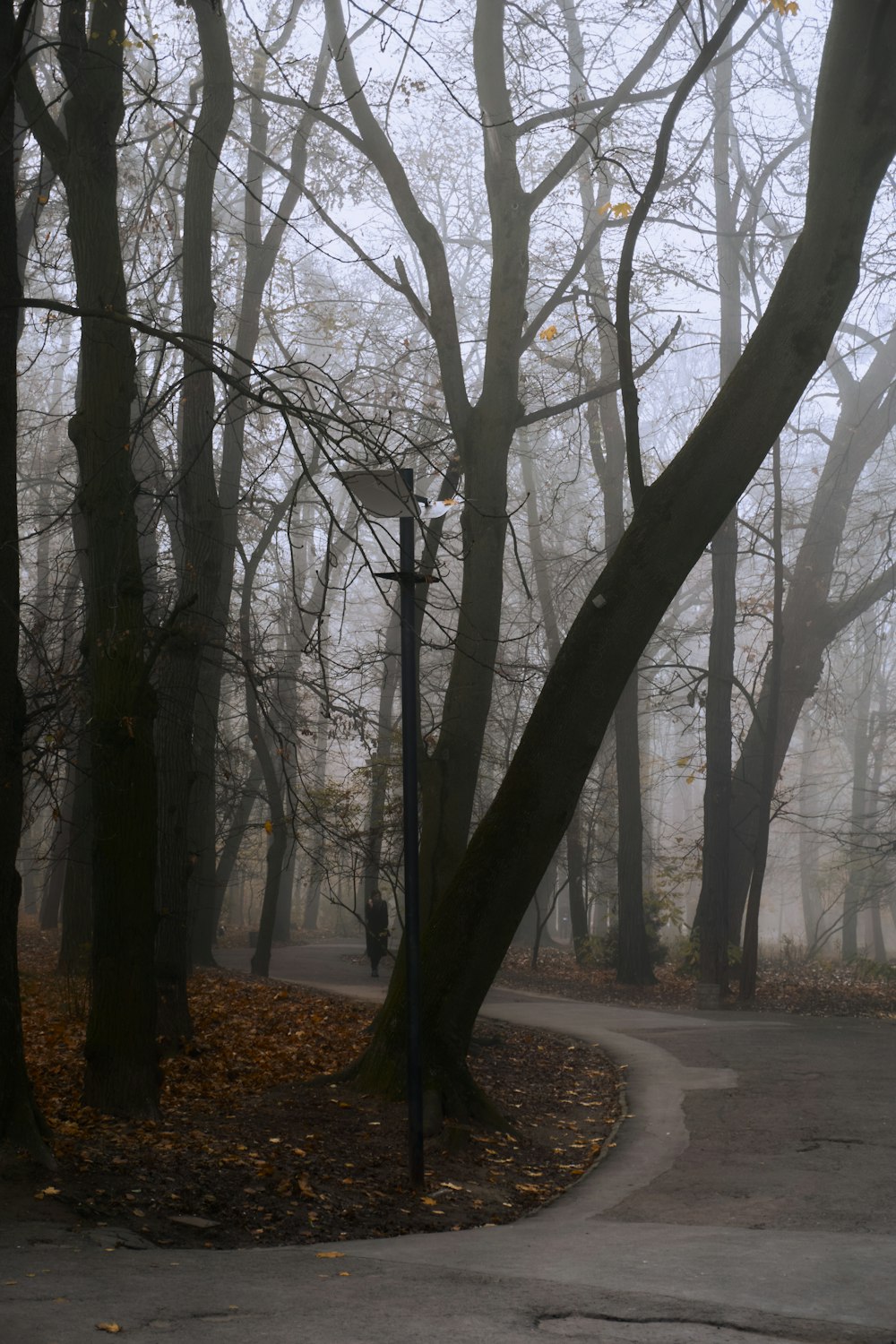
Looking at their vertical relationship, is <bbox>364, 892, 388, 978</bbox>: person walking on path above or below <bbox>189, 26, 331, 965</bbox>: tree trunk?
below

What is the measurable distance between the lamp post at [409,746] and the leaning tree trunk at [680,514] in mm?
1140

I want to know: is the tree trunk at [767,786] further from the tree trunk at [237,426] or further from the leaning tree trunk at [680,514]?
the leaning tree trunk at [680,514]

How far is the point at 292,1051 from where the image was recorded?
11055 millimetres

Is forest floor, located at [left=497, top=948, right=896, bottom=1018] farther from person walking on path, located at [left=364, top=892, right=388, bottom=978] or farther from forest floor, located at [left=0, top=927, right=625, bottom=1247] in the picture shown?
forest floor, located at [left=0, top=927, right=625, bottom=1247]

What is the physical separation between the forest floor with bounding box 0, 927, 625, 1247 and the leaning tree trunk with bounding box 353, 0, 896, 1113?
0.80m

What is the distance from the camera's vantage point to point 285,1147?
732cm

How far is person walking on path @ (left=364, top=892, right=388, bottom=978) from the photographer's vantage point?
72.1 ft

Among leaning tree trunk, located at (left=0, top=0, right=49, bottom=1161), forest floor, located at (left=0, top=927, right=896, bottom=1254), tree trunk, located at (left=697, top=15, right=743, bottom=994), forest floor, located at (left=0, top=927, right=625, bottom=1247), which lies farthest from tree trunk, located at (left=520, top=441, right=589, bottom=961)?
leaning tree trunk, located at (left=0, top=0, right=49, bottom=1161)

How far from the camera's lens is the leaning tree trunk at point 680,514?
8.16 metres

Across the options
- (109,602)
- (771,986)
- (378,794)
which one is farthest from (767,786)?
(109,602)

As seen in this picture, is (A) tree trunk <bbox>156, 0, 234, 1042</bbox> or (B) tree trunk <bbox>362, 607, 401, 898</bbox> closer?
(A) tree trunk <bbox>156, 0, 234, 1042</bbox>

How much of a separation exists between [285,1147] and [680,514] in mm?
4752

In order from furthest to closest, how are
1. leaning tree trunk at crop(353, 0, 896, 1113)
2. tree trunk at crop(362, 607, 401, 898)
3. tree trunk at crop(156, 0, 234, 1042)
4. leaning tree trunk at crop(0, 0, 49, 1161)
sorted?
tree trunk at crop(362, 607, 401, 898) < tree trunk at crop(156, 0, 234, 1042) < leaning tree trunk at crop(353, 0, 896, 1113) < leaning tree trunk at crop(0, 0, 49, 1161)

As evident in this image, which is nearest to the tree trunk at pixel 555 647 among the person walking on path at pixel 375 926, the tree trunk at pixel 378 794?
the person walking on path at pixel 375 926
